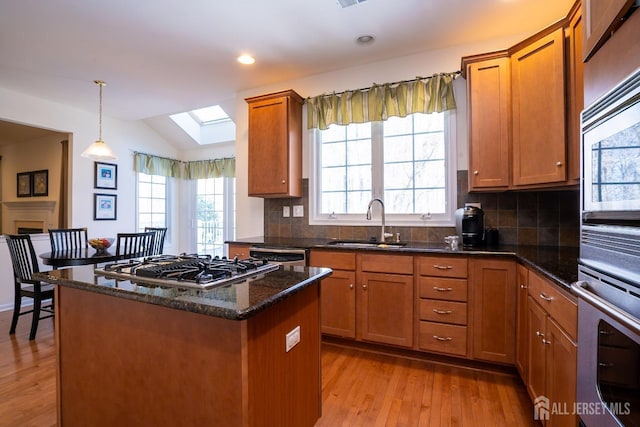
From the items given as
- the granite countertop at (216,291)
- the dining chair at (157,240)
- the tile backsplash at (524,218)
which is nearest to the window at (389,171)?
the tile backsplash at (524,218)

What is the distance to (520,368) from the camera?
1.98 m

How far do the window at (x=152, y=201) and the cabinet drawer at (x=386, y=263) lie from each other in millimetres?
4256

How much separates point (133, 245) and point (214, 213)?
2.28m

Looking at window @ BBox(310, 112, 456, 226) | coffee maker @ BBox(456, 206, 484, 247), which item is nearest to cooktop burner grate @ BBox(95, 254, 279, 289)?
coffee maker @ BBox(456, 206, 484, 247)

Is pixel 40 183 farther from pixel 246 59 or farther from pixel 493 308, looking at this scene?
pixel 493 308

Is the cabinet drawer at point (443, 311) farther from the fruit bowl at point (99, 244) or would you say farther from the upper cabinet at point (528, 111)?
the fruit bowl at point (99, 244)

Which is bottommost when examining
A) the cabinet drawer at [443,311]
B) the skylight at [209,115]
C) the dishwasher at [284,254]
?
the cabinet drawer at [443,311]

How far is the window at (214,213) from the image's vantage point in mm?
5395

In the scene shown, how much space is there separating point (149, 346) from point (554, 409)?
69.9 inches

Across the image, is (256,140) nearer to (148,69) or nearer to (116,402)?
(148,69)

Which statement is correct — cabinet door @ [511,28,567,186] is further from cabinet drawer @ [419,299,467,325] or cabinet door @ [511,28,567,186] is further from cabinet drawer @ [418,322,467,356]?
cabinet drawer @ [418,322,467,356]

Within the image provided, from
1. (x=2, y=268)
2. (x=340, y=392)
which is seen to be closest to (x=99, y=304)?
Result: (x=340, y=392)

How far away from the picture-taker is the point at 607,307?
32.0 inches

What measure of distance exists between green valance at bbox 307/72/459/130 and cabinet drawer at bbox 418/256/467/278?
1.35 metres
